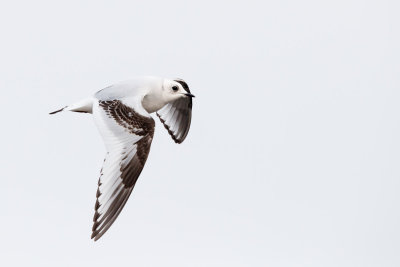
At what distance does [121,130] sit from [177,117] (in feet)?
8.95

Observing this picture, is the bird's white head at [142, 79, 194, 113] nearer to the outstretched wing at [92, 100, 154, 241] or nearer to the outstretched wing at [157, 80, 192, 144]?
the outstretched wing at [92, 100, 154, 241]

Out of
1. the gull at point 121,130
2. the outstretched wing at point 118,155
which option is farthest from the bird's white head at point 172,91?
the outstretched wing at point 118,155

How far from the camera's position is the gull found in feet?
27.2

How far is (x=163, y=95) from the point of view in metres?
9.97

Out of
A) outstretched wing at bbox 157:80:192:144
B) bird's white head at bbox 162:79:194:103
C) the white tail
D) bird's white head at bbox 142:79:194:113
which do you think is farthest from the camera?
outstretched wing at bbox 157:80:192:144

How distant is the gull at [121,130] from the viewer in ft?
27.2

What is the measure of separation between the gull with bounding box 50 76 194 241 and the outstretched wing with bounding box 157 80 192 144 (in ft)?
4.10

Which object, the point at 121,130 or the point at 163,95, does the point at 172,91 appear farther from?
the point at 121,130

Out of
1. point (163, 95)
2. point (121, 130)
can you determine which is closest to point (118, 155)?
point (121, 130)

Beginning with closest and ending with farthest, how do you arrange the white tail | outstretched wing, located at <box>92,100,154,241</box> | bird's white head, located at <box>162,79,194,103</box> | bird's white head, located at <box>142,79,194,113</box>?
outstretched wing, located at <box>92,100,154,241</box>, the white tail, bird's white head, located at <box>142,79,194,113</box>, bird's white head, located at <box>162,79,194,103</box>

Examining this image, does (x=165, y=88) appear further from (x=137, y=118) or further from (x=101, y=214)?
(x=101, y=214)

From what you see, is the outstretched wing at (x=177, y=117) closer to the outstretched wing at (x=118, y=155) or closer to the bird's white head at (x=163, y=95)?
the bird's white head at (x=163, y=95)

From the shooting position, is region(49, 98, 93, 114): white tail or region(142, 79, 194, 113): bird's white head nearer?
region(49, 98, 93, 114): white tail

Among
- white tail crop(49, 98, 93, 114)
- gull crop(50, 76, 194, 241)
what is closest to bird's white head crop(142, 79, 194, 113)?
gull crop(50, 76, 194, 241)
